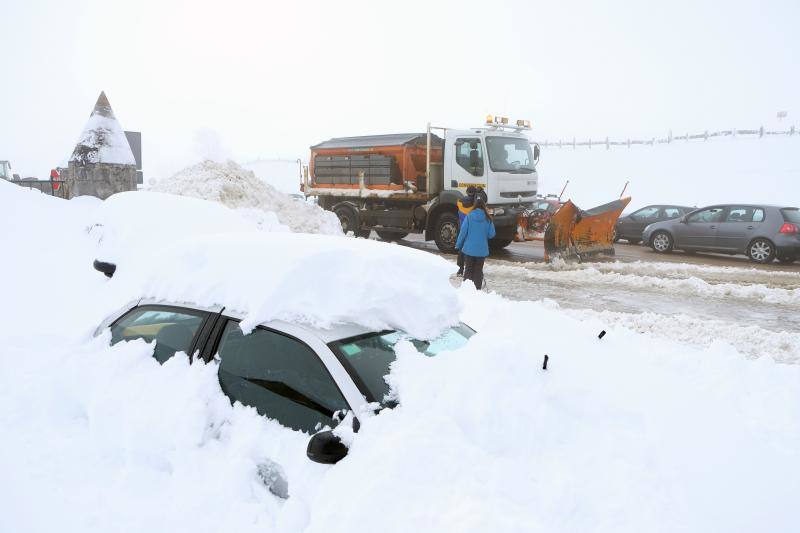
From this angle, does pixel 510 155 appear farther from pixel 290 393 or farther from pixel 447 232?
pixel 290 393

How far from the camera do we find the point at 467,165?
14.4 m

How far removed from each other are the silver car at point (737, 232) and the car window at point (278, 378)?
14.3m

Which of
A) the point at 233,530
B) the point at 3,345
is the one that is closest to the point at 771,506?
the point at 233,530

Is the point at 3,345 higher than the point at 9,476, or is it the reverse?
the point at 3,345

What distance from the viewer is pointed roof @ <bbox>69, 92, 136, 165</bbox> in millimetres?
14430

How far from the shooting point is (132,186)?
50.3ft

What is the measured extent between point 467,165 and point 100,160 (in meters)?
9.14

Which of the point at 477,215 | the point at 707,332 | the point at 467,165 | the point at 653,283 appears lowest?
the point at 707,332

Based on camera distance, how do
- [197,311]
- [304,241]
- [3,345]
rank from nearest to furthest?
[197,311] → [304,241] → [3,345]

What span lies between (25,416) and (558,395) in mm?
3250

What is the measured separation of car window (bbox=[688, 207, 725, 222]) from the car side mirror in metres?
15.1

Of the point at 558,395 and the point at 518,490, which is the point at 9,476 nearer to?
the point at 518,490

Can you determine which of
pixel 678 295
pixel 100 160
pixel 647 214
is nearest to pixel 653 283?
pixel 678 295

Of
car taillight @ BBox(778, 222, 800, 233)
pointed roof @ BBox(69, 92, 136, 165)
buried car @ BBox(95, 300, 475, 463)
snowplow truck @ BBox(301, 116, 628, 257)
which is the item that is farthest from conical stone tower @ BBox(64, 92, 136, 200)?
car taillight @ BBox(778, 222, 800, 233)
